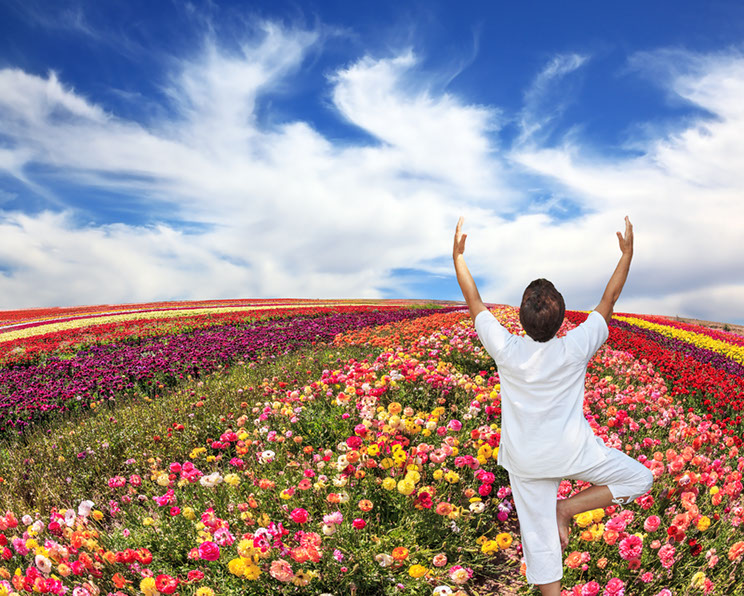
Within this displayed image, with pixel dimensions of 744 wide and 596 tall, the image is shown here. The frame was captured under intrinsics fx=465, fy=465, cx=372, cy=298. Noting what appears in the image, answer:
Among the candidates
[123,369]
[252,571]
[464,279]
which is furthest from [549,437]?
[123,369]

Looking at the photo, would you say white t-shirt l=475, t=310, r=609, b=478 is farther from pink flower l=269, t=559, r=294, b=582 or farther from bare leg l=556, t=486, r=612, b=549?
pink flower l=269, t=559, r=294, b=582

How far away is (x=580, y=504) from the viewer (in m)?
2.59

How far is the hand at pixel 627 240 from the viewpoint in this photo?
115 inches

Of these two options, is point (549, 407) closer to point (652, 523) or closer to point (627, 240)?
point (652, 523)

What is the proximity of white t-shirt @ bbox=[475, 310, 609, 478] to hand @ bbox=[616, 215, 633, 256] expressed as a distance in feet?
2.38

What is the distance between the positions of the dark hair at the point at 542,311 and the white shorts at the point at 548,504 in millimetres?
759

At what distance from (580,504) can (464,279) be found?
4.67 feet

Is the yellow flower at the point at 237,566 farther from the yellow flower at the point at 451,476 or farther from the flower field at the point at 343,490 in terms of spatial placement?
the yellow flower at the point at 451,476

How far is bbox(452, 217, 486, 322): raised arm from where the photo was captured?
2.80 meters

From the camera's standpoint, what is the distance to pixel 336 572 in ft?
8.67

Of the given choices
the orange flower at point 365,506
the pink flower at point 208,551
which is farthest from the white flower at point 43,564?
the orange flower at point 365,506

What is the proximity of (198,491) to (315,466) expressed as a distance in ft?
3.54

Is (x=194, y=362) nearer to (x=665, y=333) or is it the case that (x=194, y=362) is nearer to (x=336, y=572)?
(x=336, y=572)

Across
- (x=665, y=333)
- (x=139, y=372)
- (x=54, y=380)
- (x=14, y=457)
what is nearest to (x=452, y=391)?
(x=14, y=457)
